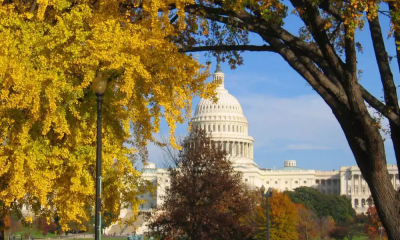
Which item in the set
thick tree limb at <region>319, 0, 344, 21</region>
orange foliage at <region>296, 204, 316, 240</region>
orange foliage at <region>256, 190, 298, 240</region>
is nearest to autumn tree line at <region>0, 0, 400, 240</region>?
thick tree limb at <region>319, 0, 344, 21</region>

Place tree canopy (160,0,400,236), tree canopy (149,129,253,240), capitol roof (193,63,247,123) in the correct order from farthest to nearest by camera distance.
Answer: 1. capitol roof (193,63,247,123)
2. tree canopy (149,129,253,240)
3. tree canopy (160,0,400,236)

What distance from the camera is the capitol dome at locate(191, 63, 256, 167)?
16850cm

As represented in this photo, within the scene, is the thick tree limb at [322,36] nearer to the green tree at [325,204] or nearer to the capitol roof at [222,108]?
the green tree at [325,204]

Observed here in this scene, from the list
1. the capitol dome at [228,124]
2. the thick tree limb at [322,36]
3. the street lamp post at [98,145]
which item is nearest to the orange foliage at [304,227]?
the capitol dome at [228,124]

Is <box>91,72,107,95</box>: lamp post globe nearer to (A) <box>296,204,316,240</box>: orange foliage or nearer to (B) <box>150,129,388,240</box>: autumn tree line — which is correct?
(B) <box>150,129,388,240</box>: autumn tree line

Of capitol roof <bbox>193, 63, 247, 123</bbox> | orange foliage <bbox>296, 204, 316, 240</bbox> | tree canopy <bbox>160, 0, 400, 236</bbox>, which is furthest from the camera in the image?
capitol roof <bbox>193, 63, 247, 123</bbox>

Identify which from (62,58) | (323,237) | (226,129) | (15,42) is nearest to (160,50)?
(62,58)

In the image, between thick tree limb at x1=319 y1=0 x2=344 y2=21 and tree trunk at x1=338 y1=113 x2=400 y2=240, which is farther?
thick tree limb at x1=319 y1=0 x2=344 y2=21

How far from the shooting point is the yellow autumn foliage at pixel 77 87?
16.6m

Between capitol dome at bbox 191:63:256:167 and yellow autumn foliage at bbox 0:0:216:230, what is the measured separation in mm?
146948

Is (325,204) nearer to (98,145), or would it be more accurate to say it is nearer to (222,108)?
(222,108)

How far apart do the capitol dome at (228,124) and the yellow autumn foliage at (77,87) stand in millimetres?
146948

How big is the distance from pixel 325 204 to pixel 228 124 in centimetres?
3555

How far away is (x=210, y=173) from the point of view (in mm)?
40156
